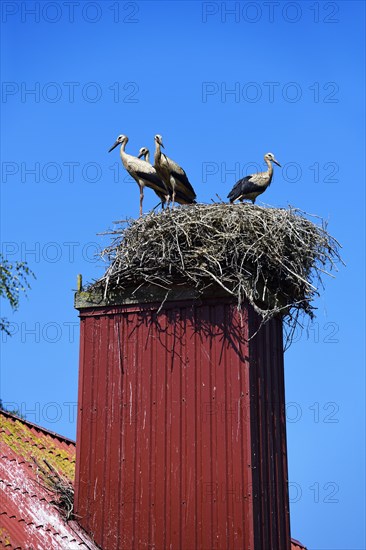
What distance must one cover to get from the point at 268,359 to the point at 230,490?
1982 millimetres

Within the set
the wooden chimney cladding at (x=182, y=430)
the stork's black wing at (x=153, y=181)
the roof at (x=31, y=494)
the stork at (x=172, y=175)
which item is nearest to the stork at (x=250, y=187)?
the stork at (x=172, y=175)

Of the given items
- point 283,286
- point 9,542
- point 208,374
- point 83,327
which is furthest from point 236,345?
point 9,542

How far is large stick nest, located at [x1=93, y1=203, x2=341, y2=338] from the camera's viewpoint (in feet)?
40.0

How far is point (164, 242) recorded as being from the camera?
12.4 metres

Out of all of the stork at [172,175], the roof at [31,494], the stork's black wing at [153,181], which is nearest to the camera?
the roof at [31,494]

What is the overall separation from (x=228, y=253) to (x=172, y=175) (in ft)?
9.07

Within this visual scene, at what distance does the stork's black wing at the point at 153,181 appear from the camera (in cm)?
1477

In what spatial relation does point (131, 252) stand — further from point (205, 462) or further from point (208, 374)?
point (205, 462)

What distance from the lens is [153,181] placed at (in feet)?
48.6

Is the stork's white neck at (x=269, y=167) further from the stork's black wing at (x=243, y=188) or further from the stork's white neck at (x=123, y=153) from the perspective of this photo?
the stork's white neck at (x=123, y=153)

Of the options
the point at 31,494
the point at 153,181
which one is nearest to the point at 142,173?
the point at 153,181

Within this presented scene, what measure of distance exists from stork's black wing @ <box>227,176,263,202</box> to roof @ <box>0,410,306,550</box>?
196 inches

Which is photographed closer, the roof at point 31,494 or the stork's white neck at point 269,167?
the roof at point 31,494

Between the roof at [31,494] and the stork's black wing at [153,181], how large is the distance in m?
4.53
